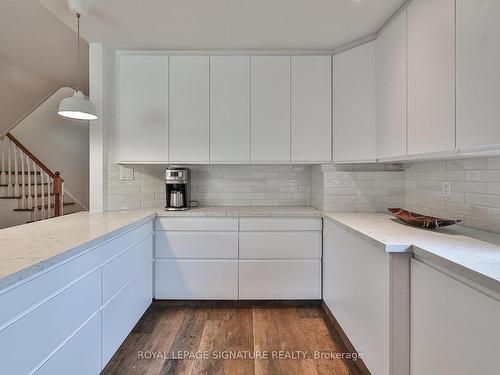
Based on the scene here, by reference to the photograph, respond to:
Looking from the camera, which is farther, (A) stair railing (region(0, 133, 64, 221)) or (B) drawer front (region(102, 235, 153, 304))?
(A) stair railing (region(0, 133, 64, 221))

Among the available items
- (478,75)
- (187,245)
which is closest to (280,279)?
(187,245)

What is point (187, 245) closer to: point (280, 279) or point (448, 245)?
point (280, 279)

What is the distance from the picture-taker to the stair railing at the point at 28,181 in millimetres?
4270

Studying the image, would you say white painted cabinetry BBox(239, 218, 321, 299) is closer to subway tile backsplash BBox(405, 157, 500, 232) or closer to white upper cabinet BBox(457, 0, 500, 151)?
subway tile backsplash BBox(405, 157, 500, 232)

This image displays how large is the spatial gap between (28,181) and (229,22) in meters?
4.10

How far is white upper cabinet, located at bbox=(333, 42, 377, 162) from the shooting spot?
2.30 metres

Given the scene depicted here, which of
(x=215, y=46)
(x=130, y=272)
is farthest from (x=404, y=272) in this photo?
(x=215, y=46)

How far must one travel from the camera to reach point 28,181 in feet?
14.2

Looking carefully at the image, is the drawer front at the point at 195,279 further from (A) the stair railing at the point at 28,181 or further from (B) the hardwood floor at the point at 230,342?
(A) the stair railing at the point at 28,181

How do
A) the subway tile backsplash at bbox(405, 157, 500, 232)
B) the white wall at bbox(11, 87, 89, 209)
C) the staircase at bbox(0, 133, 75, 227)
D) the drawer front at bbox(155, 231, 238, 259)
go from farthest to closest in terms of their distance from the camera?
the white wall at bbox(11, 87, 89, 209)
the staircase at bbox(0, 133, 75, 227)
the drawer front at bbox(155, 231, 238, 259)
the subway tile backsplash at bbox(405, 157, 500, 232)

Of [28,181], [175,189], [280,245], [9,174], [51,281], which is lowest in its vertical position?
[280,245]

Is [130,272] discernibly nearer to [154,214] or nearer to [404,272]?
[154,214]

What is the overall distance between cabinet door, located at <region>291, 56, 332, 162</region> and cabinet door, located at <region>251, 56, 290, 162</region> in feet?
0.27


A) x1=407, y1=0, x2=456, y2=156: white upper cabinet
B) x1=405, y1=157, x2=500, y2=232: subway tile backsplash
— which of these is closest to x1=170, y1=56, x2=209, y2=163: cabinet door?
x1=407, y1=0, x2=456, y2=156: white upper cabinet
